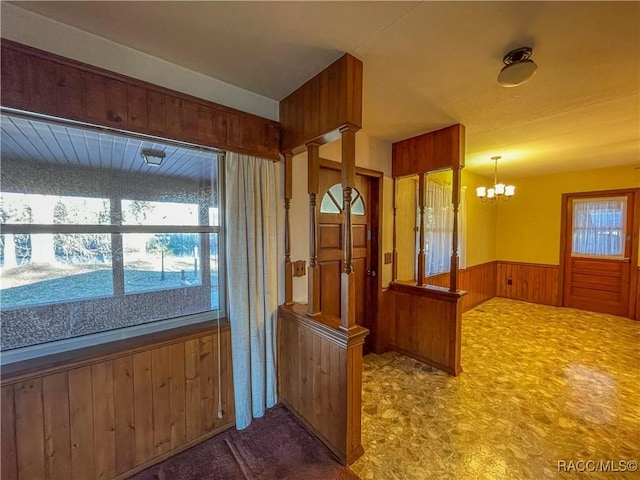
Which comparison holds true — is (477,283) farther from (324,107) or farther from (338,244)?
(324,107)

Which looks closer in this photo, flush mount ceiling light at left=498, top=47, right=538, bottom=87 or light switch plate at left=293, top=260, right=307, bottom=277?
flush mount ceiling light at left=498, top=47, right=538, bottom=87

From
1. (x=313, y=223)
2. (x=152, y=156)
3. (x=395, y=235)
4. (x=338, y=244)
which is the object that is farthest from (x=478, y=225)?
(x=152, y=156)

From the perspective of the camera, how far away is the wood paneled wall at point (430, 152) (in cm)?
262

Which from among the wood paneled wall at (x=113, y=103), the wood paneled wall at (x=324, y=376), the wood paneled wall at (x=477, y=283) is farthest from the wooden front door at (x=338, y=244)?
the wood paneled wall at (x=477, y=283)

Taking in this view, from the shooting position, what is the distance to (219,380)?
1912mm

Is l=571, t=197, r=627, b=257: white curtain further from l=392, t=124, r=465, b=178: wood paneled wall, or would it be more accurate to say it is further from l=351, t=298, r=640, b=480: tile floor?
l=392, t=124, r=465, b=178: wood paneled wall

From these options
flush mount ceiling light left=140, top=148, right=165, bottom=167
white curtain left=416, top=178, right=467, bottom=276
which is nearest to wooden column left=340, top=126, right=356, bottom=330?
flush mount ceiling light left=140, top=148, right=165, bottom=167

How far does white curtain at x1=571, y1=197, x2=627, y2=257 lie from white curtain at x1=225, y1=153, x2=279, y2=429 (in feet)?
18.8

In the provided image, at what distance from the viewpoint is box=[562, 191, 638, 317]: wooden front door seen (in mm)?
4383

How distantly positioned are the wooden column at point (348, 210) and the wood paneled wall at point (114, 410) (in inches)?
36.5

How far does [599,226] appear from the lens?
15.2ft

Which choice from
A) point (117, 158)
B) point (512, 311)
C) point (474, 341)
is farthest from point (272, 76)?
point (512, 311)

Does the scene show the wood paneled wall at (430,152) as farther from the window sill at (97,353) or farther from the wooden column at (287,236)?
the window sill at (97,353)

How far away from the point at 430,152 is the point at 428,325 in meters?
1.87
